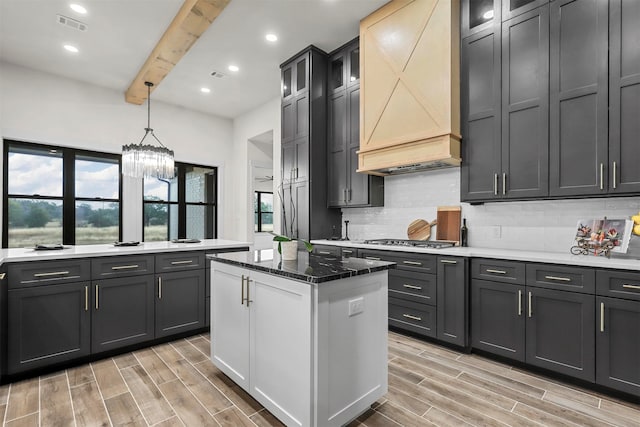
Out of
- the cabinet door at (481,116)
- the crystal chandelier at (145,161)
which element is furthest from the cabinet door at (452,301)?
the crystal chandelier at (145,161)

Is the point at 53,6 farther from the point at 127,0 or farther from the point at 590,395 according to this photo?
the point at 590,395

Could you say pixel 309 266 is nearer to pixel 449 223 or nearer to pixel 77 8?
pixel 449 223

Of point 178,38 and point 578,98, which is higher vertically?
point 178,38

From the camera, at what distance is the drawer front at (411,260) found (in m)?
2.98

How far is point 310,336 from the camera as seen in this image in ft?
5.20

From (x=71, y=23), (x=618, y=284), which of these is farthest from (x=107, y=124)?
(x=618, y=284)

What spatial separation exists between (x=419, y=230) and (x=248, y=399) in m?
2.54

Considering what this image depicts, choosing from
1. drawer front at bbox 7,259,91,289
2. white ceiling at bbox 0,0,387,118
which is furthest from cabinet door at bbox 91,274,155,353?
white ceiling at bbox 0,0,387,118

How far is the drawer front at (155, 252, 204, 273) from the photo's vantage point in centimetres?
305

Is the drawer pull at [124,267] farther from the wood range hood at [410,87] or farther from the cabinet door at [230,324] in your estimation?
the wood range hood at [410,87]

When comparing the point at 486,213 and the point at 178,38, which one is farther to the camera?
the point at 178,38

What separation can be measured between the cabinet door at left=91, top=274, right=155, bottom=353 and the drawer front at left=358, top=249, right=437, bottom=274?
2.24 m

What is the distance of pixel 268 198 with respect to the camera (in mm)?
9430

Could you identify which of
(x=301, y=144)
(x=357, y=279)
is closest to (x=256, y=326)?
(x=357, y=279)
